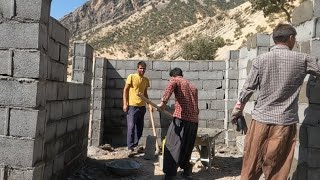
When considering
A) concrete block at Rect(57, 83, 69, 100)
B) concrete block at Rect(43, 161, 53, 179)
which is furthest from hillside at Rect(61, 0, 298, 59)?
concrete block at Rect(43, 161, 53, 179)

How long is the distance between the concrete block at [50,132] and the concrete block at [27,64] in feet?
3.06

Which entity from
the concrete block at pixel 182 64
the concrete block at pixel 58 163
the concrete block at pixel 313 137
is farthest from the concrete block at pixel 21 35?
the concrete block at pixel 182 64

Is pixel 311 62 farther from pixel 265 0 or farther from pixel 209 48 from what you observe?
pixel 209 48

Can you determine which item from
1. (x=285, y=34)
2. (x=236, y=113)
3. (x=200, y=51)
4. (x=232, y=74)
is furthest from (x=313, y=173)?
(x=200, y=51)

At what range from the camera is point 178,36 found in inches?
1847

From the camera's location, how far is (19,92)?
12.4ft

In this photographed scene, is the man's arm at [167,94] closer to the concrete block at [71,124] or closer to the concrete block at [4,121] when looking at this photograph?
the concrete block at [71,124]

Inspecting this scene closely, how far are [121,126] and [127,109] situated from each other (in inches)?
48.5

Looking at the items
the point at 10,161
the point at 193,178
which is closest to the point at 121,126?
the point at 193,178

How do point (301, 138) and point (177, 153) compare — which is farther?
point (177, 153)

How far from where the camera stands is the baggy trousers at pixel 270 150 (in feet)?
12.6

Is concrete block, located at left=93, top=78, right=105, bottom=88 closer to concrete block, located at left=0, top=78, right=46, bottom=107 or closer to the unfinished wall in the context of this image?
the unfinished wall

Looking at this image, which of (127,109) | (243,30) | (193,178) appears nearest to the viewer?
(193,178)

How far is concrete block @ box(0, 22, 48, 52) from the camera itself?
3775 millimetres
